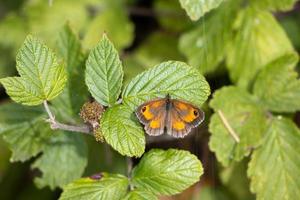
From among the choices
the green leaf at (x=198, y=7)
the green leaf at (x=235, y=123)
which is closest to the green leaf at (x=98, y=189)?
the green leaf at (x=235, y=123)

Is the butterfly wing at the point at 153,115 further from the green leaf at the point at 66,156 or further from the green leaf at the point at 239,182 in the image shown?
the green leaf at the point at 239,182

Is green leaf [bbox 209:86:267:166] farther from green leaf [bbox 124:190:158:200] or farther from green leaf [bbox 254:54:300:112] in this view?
green leaf [bbox 124:190:158:200]

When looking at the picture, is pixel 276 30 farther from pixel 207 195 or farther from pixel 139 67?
pixel 207 195

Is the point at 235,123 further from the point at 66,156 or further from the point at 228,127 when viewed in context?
the point at 66,156

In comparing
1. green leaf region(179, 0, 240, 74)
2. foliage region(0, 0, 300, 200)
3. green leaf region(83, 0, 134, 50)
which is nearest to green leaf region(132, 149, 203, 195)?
foliage region(0, 0, 300, 200)

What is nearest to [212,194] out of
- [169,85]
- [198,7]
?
[198,7]

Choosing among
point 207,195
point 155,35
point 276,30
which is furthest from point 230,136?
point 155,35
